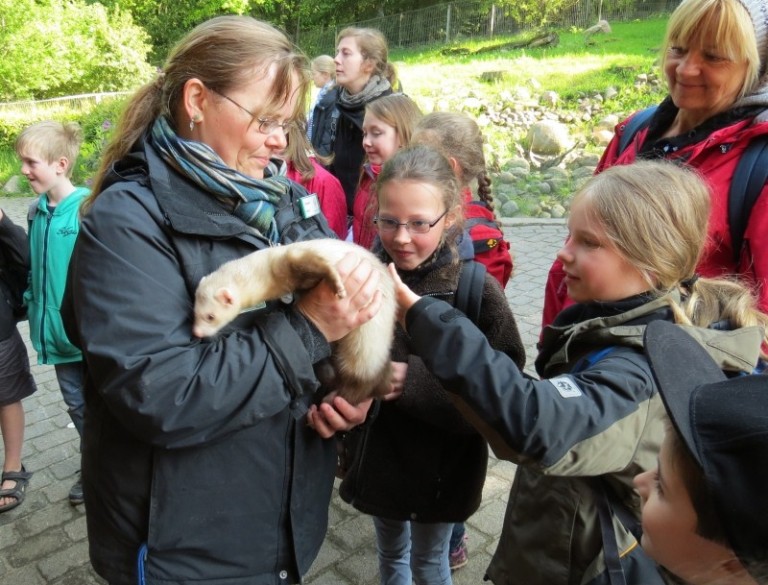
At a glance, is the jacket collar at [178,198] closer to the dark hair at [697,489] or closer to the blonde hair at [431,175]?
the blonde hair at [431,175]

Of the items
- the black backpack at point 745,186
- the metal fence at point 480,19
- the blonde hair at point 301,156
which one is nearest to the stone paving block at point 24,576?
the blonde hair at point 301,156

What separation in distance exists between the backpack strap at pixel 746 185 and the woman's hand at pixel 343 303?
1.66 meters

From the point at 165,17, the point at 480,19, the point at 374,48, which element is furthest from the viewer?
Result: the point at 165,17

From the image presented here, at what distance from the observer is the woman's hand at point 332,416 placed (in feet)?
6.77

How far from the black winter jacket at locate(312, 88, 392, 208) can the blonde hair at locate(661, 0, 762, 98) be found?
333cm

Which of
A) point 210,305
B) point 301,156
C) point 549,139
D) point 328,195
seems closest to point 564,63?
point 549,139

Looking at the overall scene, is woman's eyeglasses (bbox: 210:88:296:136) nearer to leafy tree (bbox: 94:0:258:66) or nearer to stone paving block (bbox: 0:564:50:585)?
stone paving block (bbox: 0:564:50:585)

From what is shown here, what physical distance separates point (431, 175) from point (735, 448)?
1.88 m

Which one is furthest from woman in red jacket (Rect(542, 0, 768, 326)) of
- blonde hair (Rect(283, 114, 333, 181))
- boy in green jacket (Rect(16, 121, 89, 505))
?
boy in green jacket (Rect(16, 121, 89, 505))

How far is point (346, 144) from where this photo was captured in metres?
5.93

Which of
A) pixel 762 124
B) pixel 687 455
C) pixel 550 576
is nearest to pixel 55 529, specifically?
pixel 550 576

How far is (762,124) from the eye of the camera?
2.54m

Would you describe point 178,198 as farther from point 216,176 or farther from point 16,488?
point 16,488

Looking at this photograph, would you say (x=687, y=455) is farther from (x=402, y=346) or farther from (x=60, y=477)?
(x=60, y=477)
